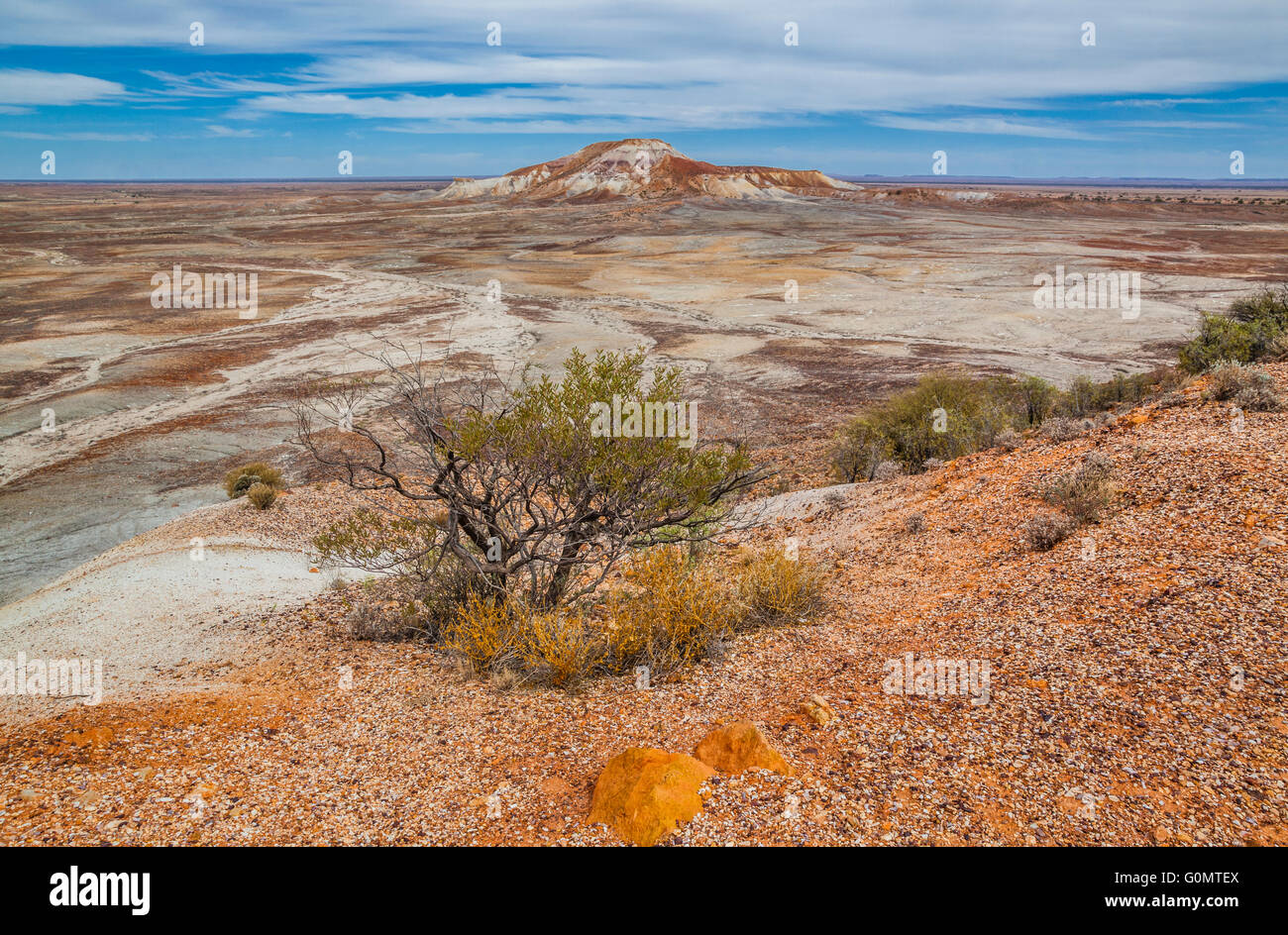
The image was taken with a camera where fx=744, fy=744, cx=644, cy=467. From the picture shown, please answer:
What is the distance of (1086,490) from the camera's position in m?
6.96

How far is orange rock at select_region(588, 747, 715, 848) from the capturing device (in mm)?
3514

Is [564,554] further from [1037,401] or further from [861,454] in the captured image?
[1037,401]

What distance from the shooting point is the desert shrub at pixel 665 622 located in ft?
18.0

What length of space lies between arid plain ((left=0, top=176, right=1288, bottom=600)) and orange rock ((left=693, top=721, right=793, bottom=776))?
473 inches

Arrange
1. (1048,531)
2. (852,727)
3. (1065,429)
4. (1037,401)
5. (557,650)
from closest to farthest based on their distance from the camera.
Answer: (852,727) → (557,650) → (1048,531) → (1065,429) → (1037,401)

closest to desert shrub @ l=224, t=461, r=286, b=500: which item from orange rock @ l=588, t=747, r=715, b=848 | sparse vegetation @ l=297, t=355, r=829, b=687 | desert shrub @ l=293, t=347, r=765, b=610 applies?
sparse vegetation @ l=297, t=355, r=829, b=687

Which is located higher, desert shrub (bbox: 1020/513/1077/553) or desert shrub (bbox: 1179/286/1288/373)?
desert shrub (bbox: 1179/286/1288/373)

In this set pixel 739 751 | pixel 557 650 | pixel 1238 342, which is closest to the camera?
pixel 739 751

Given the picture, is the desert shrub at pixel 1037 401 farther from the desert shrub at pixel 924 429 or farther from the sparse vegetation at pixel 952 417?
the desert shrub at pixel 924 429

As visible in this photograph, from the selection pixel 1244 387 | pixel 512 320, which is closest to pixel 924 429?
pixel 1244 387

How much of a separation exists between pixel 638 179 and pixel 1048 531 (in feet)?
366

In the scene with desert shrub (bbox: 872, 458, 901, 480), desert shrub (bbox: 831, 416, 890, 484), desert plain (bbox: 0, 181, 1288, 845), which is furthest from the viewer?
desert shrub (bbox: 831, 416, 890, 484)

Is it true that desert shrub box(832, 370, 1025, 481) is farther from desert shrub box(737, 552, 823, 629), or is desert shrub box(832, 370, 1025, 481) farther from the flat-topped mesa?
the flat-topped mesa

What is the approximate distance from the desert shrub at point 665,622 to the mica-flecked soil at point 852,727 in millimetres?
225
